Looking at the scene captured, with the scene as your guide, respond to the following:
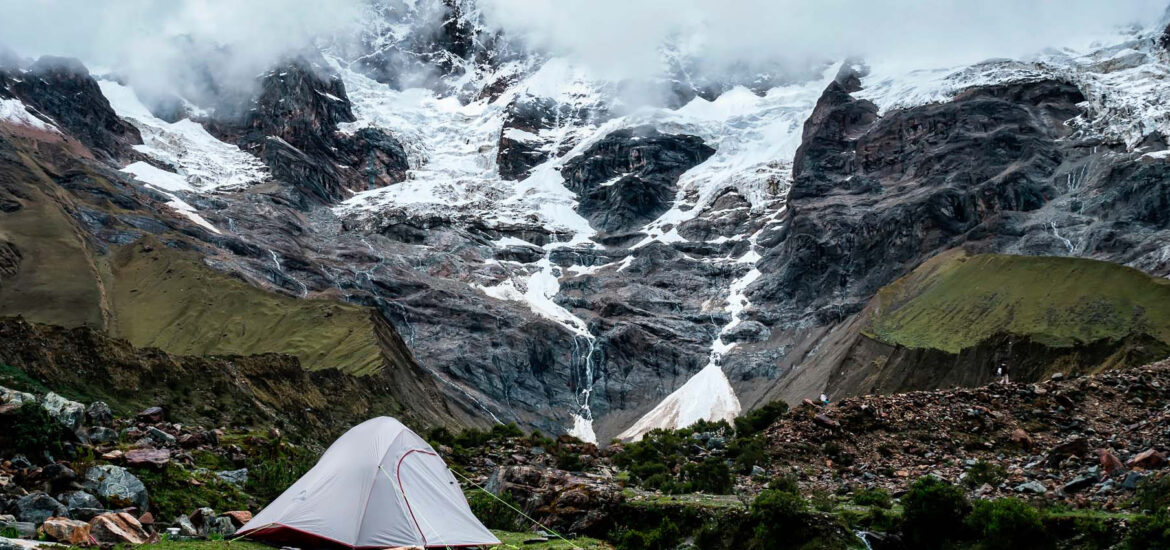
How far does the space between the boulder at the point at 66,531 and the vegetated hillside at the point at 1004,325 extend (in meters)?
58.6

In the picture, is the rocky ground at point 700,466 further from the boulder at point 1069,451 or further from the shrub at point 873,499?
the shrub at point 873,499

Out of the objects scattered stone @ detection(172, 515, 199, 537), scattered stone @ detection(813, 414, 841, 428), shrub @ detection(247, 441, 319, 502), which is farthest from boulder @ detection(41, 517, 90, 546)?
scattered stone @ detection(813, 414, 841, 428)

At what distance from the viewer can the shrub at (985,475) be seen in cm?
2241

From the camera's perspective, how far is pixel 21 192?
126375mm

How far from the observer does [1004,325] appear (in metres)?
78.3

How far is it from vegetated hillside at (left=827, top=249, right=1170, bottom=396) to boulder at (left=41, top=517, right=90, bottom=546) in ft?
192

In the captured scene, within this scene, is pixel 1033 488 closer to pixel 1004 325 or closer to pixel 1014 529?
pixel 1014 529

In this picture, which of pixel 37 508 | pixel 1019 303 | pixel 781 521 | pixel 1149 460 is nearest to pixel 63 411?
pixel 37 508

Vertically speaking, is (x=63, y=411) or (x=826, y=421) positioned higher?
(x=63, y=411)

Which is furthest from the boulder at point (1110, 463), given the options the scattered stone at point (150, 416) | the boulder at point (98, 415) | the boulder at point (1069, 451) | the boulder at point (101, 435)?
the scattered stone at point (150, 416)

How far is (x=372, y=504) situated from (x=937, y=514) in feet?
44.5

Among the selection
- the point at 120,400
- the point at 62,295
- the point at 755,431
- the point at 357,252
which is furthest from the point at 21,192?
the point at 755,431

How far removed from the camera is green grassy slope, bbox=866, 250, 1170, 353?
64.6m

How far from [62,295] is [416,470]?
102871 millimetres
